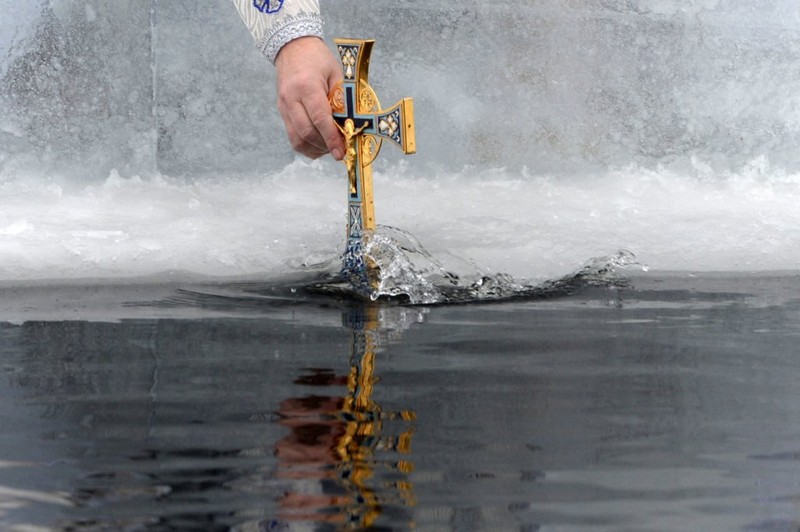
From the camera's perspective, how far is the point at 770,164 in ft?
13.5

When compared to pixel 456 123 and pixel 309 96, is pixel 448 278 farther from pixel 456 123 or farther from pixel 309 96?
pixel 456 123

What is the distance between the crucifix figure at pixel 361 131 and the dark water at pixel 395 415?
0.11m

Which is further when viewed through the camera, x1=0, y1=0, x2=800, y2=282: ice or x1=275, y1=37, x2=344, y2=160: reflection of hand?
x1=0, y1=0, x2=800, y2=282: ice

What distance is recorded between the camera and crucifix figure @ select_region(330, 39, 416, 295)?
2.02 metres

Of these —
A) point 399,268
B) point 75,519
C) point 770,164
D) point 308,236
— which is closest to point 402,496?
point 75,519

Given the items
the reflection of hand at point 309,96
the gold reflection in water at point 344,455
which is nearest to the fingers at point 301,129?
the reflection of hand at point 309,96

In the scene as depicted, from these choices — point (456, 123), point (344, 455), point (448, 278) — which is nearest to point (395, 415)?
point (344, 455)

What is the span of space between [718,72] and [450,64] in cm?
84

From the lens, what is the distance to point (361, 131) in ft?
6.82

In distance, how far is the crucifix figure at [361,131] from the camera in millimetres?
2021

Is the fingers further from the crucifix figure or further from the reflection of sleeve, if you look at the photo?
the reflection of sleeve

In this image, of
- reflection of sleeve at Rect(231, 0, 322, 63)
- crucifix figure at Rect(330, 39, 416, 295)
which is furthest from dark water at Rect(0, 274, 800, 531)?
reflection of sleeve at Rect(231, 0, 322, 63)

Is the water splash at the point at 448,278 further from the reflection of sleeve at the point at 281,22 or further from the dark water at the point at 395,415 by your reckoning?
the reflection of sleeve at the point at 281,22

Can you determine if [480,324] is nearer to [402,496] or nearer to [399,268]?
[399,268]
